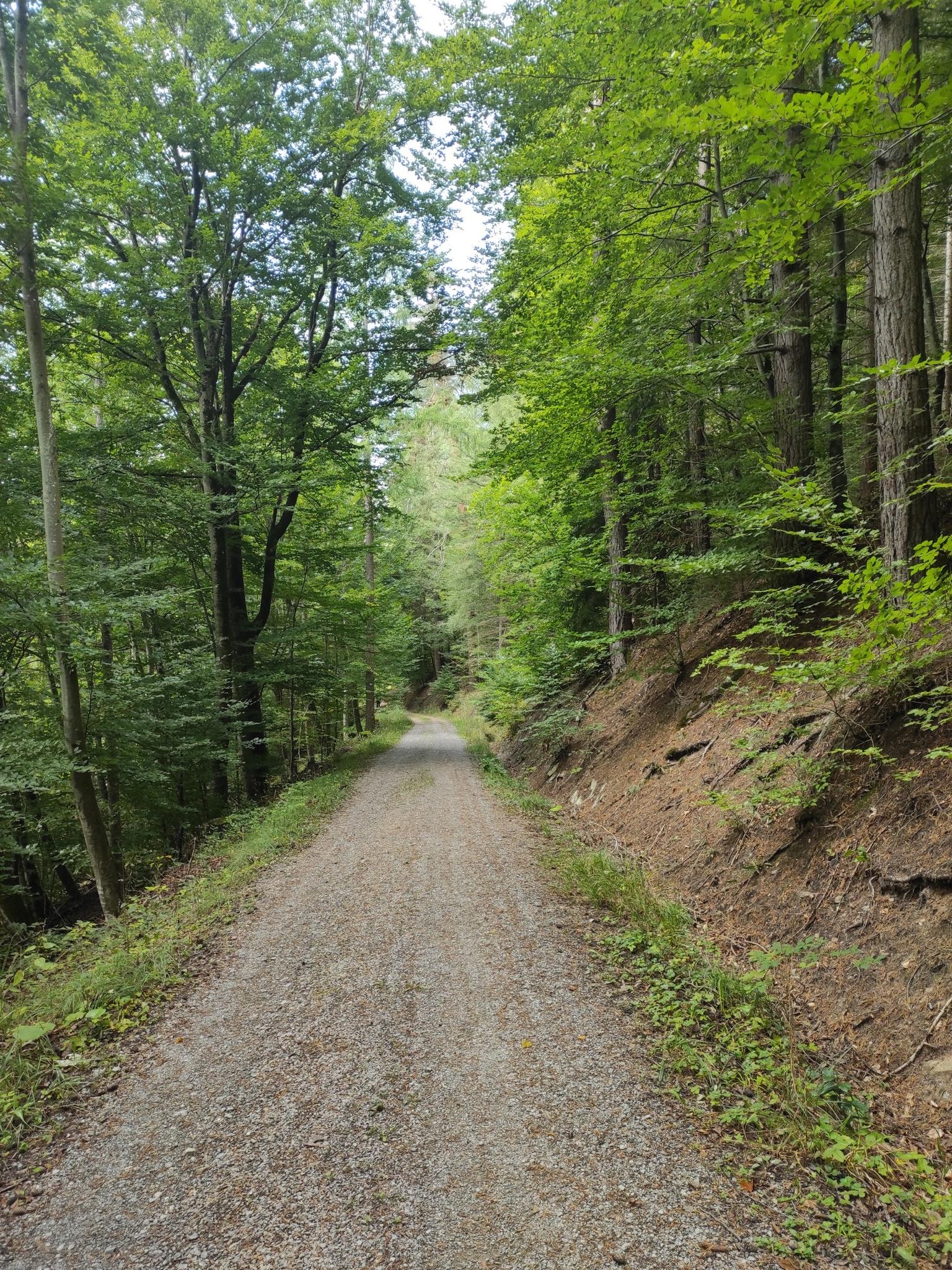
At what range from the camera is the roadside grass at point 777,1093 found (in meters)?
2.39

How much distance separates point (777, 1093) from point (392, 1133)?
201cm

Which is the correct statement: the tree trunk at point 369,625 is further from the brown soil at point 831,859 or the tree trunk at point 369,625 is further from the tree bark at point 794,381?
the brown soil at point 831,859

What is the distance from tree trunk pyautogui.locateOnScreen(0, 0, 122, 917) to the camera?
650 centimetres

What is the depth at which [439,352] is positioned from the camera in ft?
44.3

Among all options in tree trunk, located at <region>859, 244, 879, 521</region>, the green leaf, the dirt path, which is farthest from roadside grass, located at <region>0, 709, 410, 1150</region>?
tree trunk, located at <region>859, 244, 879, 521</region>

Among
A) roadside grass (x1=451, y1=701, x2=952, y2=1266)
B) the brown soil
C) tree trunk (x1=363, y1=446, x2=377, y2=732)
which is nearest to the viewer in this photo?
roadside grass (x1=451, y1=701, x2=952, y2=1266)

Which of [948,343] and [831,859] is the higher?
[948,343]

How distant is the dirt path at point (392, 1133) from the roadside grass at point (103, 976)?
1.22 ft

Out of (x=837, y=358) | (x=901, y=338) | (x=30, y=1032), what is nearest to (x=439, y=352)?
(x=837, y=358)

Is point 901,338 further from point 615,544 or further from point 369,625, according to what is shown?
point 369,625

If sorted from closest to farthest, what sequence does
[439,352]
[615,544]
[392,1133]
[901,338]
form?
[392,1133] → [901,338] → [615,544] → [439,352]

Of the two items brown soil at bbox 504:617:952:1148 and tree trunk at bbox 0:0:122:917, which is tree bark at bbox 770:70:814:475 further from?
tree trunk at bbox 0:0:122:917

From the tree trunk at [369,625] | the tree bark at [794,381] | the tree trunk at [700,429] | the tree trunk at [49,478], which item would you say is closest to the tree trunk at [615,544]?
the tree trunk at [700,429]

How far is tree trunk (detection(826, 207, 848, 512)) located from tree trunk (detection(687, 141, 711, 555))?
1.33 m
